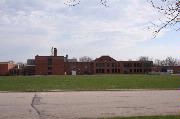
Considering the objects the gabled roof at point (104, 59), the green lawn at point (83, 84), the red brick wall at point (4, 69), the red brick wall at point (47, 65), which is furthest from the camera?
the gabled roof at point (104, 59)

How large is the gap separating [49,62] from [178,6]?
113807 millimetres

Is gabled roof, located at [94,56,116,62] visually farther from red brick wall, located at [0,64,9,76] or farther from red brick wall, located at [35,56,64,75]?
red brick wall, located at [0,64,9,76]

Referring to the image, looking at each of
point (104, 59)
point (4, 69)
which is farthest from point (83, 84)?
point (104, 59)

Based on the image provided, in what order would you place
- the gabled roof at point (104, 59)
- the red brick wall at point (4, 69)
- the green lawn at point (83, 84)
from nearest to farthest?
the green lawn at point (83, 84)
the red brick wall at point (4, 69)
the gabled roof at point (104, 59)

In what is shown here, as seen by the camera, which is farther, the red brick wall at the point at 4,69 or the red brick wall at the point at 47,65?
the red brick wall at the point at 4,69

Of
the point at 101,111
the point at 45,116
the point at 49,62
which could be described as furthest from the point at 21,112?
the point at 49,62

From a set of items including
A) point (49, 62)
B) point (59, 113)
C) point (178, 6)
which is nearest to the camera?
point (178, 6)

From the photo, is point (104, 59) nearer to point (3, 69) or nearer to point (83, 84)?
point (3, 69)

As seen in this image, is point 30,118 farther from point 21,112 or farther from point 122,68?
point 122,68

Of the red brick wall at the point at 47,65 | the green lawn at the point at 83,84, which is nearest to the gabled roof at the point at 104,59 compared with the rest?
the red brick wall at the point at 47,65

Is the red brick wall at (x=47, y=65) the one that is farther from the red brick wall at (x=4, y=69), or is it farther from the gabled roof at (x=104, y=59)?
the gabled roof at (x=104, y=59)

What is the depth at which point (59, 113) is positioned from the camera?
14.1 m

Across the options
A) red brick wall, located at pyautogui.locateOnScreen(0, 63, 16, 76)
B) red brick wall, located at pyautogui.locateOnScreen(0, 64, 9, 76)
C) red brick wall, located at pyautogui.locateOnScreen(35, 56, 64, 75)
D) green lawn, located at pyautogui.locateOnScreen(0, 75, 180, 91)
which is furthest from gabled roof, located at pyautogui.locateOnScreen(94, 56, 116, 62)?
green lawn, located at pyautogui.locateOnScreen(0, 75, 180, 91)

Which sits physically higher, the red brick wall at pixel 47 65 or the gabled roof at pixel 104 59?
the gabled roof at pixel 104 59
